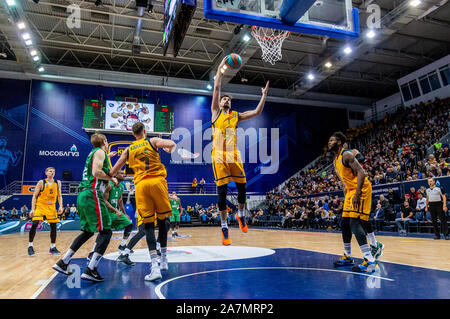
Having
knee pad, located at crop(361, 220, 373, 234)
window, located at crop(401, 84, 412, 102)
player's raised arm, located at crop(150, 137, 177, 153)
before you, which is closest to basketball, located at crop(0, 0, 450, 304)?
player's raised arm, located at crop(150, 137, 177, 153)

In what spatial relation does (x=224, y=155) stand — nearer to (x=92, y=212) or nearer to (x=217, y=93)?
(x=217, y=93)

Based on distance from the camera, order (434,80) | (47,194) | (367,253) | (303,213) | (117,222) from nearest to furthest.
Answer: (367,253), (117,222), (47,194), (303,213), (434,80)

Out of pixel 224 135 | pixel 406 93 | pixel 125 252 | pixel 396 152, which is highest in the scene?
pixel 406 93

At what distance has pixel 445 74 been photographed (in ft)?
63.4

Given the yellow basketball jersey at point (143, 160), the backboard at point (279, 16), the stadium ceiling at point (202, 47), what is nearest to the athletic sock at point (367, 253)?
the yellow basketball jersey at point (143, 160)

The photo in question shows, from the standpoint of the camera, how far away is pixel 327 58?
61.1 ft

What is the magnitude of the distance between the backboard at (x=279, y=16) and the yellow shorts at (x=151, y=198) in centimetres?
358

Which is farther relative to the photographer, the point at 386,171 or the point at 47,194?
the point at 386,171

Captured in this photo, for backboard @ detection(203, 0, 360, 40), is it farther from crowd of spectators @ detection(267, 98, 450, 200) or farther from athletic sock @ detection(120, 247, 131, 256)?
crowd of spectators @ detection(267, 98, 450, 200)

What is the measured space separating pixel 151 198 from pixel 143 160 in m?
0.48

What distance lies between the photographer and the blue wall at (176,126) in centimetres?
1989

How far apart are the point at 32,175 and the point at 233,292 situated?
19.8 m

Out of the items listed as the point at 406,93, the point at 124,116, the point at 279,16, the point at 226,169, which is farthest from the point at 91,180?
the point at 406,93
